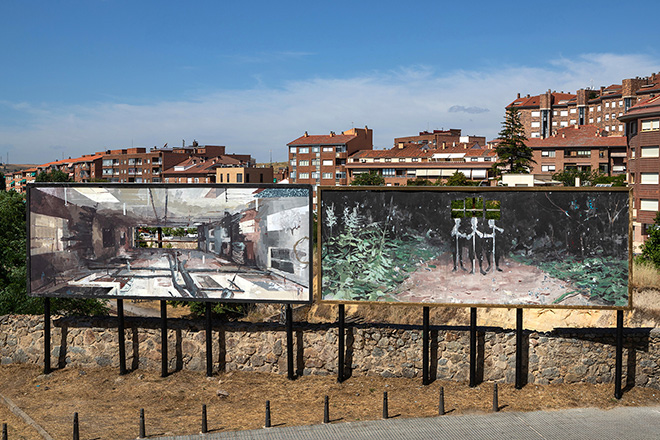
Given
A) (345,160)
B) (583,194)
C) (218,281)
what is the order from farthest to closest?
(345,160) < (218,281) < (583,194)

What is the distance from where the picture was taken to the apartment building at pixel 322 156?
5064 inches

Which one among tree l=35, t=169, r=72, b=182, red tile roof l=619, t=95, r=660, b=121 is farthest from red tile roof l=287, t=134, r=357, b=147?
red tile roof l=619, t=95, r=660, b=121

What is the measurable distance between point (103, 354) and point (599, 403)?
51.6 ft

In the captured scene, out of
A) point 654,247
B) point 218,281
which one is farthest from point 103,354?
point 654,247

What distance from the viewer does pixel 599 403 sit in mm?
18641

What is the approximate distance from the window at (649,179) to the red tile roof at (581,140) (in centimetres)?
5619

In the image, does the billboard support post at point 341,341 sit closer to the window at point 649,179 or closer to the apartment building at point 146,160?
the window at point 649,179

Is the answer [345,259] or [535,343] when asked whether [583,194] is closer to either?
[535,343]

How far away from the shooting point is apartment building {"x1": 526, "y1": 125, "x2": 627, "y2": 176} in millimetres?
106500

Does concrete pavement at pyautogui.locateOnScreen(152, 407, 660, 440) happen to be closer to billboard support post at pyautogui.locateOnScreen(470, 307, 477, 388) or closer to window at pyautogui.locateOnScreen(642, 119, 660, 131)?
billboard support post at pyautogui.locateOnScreen(470, 307, 477, 388)

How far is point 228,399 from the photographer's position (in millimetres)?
19328

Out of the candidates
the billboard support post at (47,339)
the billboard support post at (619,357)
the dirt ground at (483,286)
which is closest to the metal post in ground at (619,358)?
the billboard support post at (619,357)

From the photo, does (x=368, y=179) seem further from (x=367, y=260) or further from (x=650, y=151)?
(x=367, y=260)

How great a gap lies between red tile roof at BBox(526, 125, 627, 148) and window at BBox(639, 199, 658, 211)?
55939mm
